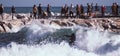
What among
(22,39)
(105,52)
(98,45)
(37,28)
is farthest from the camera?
(37,28)

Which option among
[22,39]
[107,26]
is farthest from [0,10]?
[107,26]

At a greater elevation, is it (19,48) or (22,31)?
(19,48)

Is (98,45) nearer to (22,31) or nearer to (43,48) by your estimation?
(43,48)

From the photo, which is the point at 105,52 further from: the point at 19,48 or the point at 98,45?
the point at 19,48

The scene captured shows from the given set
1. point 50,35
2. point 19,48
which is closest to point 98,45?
point 19,48

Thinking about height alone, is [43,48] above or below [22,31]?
above

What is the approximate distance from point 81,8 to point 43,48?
18.7 meters

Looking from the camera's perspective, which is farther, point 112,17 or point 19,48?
point 112,17

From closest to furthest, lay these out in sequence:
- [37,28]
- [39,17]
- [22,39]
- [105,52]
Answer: [105,52] → [22,39] → [37,28] → [39,17]

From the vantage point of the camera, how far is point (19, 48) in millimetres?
24547

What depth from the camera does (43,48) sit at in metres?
25.1

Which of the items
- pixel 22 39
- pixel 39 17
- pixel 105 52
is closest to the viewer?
pixel 105 52

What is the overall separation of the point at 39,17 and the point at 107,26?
809 centimetres

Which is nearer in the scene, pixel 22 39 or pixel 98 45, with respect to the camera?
pixel 98 45
